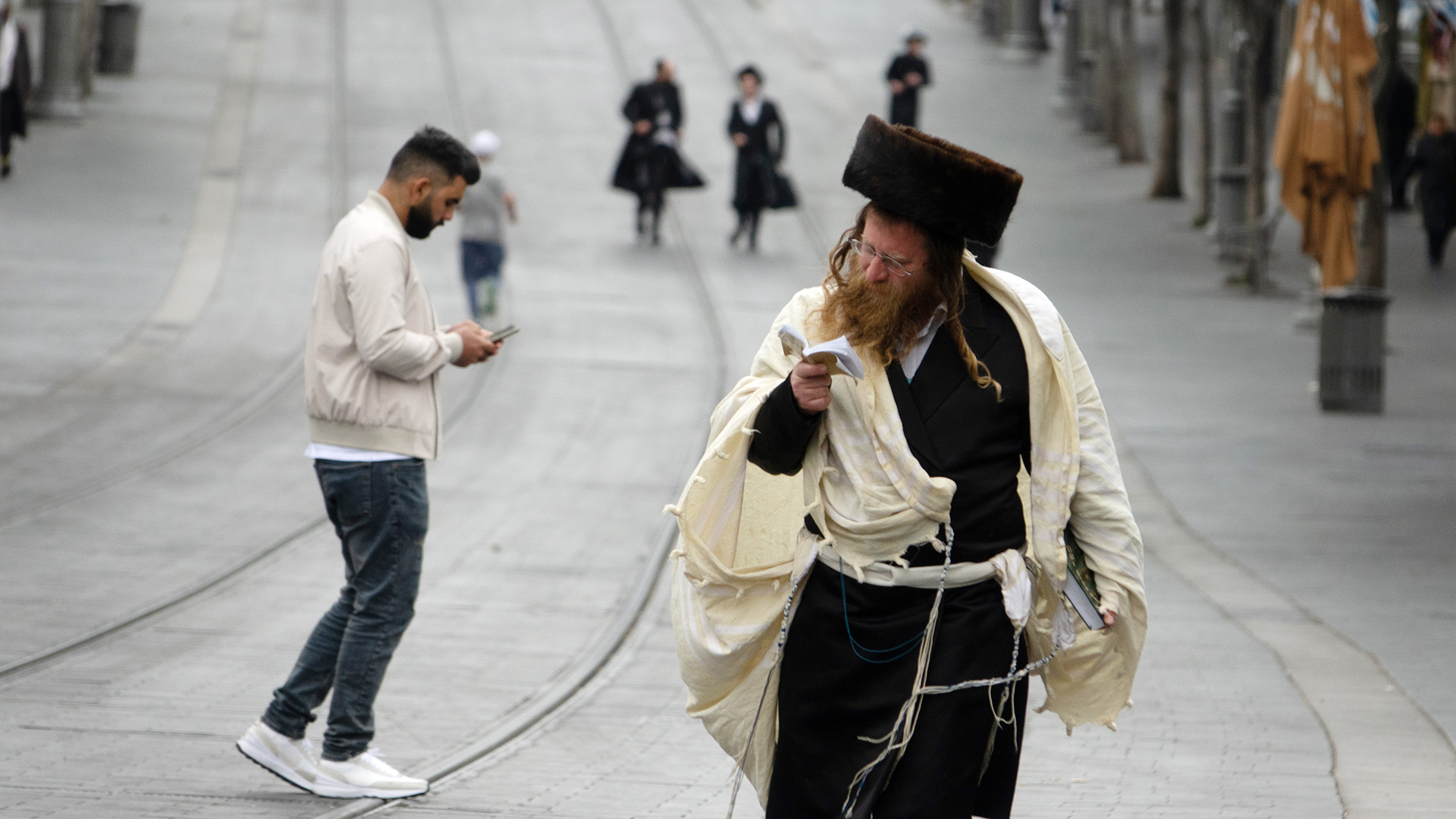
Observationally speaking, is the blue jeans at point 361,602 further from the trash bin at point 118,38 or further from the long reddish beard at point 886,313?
the trash bin at point 118,38

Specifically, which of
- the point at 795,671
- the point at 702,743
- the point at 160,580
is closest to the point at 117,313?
the point at 160,580

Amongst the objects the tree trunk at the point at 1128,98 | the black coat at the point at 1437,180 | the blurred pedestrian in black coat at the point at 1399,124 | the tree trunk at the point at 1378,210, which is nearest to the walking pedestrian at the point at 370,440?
the tree trunk at the point at 1378,210

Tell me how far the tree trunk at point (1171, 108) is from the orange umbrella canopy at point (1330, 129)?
880cm

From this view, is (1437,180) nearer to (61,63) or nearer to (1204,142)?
(1204,142)

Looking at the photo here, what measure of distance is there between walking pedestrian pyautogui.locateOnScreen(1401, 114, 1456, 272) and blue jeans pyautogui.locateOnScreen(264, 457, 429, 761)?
16958mm

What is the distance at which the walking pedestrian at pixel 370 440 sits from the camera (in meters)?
5.23

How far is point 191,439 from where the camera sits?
11.2 m

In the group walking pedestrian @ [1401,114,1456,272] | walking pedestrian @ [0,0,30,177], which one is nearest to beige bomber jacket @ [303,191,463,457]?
walking pedestrian @ [0,0,30,177]

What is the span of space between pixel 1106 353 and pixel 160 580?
9.36 meters

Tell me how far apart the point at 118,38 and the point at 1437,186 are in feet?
61.0

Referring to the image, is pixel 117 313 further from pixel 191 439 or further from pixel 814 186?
pixel 814 186

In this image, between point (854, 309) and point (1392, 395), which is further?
point (1392, 395)

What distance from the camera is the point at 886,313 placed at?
138 inches

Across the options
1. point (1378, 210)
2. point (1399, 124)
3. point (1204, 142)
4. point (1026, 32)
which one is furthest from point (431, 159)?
point (1026, 32)
